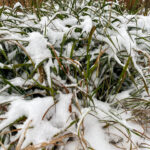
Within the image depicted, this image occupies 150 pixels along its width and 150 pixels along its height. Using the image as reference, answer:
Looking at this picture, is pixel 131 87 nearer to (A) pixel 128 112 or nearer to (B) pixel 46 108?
(A) pixel 128 112

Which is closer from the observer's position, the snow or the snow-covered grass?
the snow-covered grass

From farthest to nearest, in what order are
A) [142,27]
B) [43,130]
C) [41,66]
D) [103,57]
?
[142,27]
[103,57]
[41,66]
[43,130]

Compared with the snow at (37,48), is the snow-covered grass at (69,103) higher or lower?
lower

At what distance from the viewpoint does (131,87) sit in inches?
37.8

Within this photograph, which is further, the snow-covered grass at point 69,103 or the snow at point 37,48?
the snow at point 37,48

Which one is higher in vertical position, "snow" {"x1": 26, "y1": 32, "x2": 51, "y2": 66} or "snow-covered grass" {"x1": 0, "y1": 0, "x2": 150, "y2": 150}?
"snow" {"x1": 26, "y1": 32, "x2": 51, "y2": 66}

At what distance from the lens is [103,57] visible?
0.87 m

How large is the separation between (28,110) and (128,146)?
1.52ft

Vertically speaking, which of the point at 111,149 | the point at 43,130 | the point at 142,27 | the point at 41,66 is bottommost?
the point at 111,149

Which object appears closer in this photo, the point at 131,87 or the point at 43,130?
the point at 43,130

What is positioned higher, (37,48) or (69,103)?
(37,48)

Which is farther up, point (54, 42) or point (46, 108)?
point (54, 42)

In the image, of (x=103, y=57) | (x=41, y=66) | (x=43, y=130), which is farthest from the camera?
(x=103, y=57)

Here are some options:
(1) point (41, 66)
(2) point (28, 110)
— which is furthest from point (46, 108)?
(1) point (41, 66)
